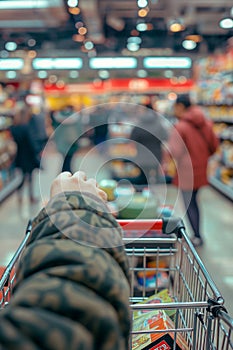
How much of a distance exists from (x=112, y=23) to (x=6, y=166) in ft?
15.9

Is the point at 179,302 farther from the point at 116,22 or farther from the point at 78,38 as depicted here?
the point at 78,38

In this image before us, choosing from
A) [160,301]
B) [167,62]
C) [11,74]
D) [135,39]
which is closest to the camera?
[160,301]

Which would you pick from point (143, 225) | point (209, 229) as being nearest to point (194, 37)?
point (209, 229)

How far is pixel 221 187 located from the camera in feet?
24.7

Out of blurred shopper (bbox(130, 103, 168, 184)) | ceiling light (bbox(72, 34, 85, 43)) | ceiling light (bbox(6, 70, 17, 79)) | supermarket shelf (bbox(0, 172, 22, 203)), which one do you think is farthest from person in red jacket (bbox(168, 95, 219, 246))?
ceiling light (bbox(72, 34, 85, 43))

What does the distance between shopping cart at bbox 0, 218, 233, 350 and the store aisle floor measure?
45.0 inches

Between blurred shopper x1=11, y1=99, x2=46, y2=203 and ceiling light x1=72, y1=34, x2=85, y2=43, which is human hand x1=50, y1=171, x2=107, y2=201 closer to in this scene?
blurred shopper x1=11, y1=99, x2=46, y2=203

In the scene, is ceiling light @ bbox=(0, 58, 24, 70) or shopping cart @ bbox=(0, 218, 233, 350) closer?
shopping cart @ bbox=(0, 218, 233, 350)

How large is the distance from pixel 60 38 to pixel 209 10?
4.82 meters

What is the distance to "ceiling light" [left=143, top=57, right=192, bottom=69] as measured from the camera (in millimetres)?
9414

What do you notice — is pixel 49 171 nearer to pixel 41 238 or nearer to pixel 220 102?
pixel 220 102

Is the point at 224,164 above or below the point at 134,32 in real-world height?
below

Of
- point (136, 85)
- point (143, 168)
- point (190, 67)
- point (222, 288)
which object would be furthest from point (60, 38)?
point (222, 288)

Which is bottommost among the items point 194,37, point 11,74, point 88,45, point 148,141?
point 148,141
